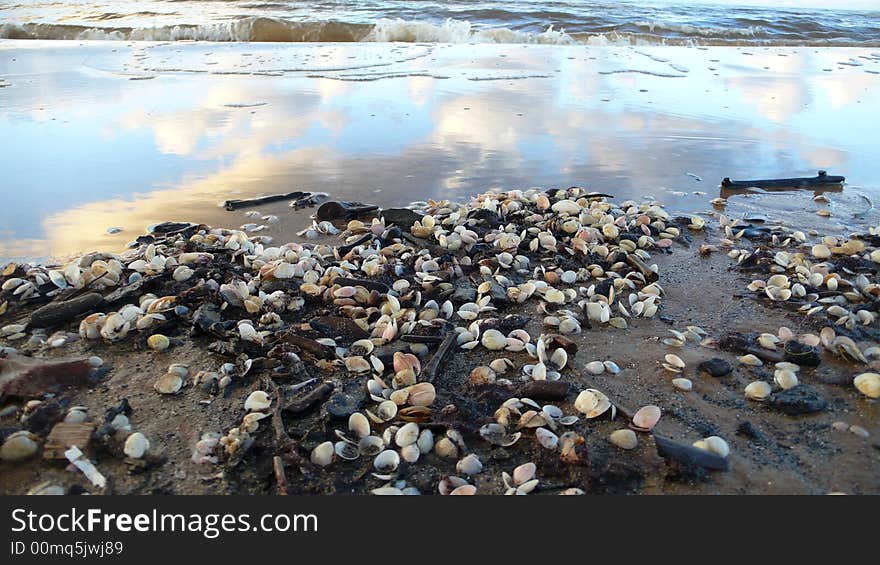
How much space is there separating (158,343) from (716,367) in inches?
88.9

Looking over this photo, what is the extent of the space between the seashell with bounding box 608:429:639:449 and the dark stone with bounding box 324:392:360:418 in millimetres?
889

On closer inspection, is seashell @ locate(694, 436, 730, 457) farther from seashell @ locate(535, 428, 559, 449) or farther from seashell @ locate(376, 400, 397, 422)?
seashell @ locate(376, 400, 397, 422)

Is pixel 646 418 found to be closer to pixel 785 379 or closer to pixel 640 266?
pixel 785 379

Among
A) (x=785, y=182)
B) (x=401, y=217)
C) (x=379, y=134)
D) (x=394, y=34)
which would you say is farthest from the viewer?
(x=394, y=34)

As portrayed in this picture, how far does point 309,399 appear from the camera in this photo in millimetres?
→ 2234

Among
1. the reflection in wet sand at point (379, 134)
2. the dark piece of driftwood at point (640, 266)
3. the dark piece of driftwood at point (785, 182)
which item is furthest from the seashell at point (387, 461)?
the dark piece of driftwood at point (785, 182)

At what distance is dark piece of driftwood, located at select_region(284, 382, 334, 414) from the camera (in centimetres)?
218


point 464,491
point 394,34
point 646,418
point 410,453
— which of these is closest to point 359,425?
point 410,453

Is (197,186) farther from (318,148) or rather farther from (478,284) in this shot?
(478,284)

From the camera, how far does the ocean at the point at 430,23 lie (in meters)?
14.3

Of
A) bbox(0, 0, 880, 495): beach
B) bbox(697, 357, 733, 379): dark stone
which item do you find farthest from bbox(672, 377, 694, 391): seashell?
bbox(697, 357, 733, 379): dark stone

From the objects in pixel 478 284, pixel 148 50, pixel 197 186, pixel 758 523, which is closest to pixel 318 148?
pixel 197 186

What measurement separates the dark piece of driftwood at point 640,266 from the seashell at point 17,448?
2798mm

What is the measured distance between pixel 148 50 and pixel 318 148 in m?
7.93
